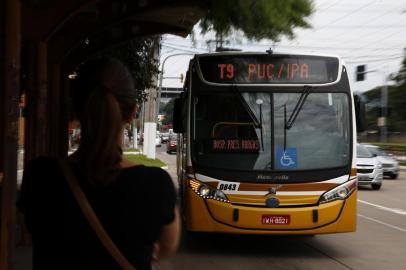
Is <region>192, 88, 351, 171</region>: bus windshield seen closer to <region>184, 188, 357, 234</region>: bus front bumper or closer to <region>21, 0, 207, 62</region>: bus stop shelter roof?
<region>184, 188, 357, 234</region>: bus front bumper

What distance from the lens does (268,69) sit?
878cm

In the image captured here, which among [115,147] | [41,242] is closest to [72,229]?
[41,242]

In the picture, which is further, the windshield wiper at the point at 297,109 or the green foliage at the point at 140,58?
the green foliage at the point at 140,58

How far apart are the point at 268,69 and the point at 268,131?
93 cm

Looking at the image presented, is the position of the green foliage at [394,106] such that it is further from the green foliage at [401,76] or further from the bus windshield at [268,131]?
the bus windshield at [268,131]

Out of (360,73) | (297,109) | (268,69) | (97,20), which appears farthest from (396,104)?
(297,109)

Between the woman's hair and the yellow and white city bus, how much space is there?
6.16 meters

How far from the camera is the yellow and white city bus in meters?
8.20

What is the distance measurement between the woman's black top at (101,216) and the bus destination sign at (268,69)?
664cm

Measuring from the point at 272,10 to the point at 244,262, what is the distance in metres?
3.38

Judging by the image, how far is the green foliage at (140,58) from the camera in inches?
586

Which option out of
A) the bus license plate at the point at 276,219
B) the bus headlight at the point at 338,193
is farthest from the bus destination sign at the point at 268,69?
the bus license plate at the point at 276,219

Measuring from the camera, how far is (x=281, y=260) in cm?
839

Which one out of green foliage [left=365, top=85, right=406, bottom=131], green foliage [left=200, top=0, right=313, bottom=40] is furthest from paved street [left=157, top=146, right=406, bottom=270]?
green foliage [left=365, top=85, right=406, bottom=131]
